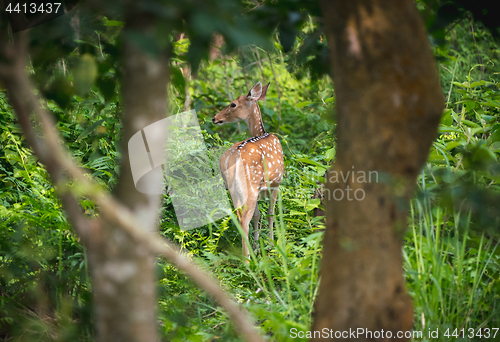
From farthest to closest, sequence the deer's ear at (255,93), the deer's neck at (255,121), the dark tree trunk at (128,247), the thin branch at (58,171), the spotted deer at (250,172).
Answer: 1. the deer's neck at (255,121)
2. the deer's ear at (255,93)
3. the spotted deer at (250,172)
4. the dark tree trunk at (128,247)
5. the thin branch at (58,171)

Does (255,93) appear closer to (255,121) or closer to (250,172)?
(255,121)

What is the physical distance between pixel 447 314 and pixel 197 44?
1.66 metres

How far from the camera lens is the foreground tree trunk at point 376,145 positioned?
1.10 meters

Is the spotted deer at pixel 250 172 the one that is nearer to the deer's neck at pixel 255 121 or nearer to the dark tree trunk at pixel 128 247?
the deer's neck at pixel 255 121

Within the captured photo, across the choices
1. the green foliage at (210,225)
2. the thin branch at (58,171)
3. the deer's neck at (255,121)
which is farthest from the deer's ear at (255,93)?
the thin branch at (58,171)

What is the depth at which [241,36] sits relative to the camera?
0.93 m

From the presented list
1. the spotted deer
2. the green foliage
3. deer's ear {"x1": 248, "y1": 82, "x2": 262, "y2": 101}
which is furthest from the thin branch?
deer's ear {"x1": 248, "y1": 82, "x2": 262, "y2": 101}

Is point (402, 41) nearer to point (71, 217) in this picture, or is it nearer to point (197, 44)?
point (197, 44)

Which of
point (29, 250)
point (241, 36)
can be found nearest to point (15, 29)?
point (241, 36)

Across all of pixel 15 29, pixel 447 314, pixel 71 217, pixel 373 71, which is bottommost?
pixel 447 314

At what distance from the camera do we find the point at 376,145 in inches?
44.3

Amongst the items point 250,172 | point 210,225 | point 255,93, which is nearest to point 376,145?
point 210,225

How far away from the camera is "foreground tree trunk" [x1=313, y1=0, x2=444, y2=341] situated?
1.10m

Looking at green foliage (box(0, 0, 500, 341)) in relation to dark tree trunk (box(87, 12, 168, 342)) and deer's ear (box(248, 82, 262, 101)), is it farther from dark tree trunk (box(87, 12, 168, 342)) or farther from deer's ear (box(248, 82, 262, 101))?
deer's ear (box(248, 82, 262, 101))
